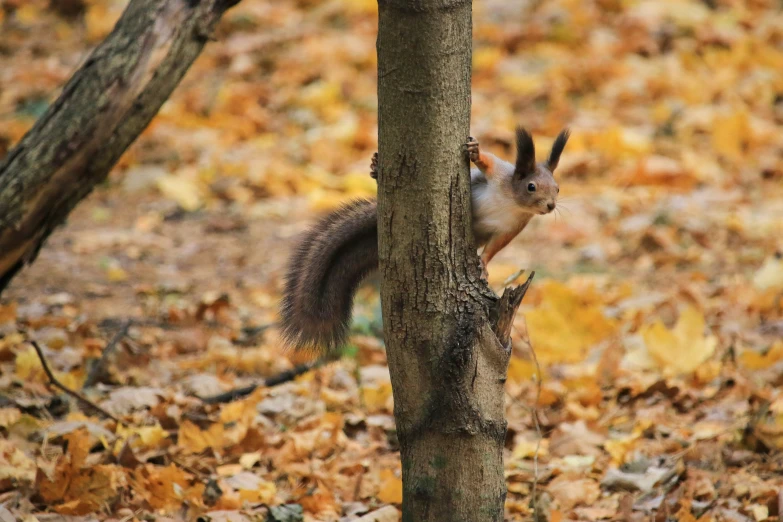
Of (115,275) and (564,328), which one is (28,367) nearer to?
(115,275)

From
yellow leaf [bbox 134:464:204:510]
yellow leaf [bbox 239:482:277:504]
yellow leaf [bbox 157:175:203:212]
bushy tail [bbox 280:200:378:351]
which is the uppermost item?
yellow leaf [bbox 157:175:203:212]

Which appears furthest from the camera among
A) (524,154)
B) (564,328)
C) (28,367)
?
(564,328)

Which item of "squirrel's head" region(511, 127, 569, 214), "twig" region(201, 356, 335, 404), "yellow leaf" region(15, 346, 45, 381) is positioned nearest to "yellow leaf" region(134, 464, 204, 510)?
"twig" region(201, 356, 335, 404)

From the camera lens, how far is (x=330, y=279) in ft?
8.06

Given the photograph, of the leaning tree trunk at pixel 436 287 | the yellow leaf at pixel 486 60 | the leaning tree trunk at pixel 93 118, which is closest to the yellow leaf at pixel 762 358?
the leaning tree trunk at pixel 436 287

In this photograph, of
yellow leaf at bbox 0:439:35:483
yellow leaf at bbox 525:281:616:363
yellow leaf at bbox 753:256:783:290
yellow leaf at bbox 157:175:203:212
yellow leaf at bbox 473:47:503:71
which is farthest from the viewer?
yellow leaf at bbox 473:47:503:71

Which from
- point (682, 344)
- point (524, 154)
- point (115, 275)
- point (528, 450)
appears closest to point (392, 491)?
point (528, 450)

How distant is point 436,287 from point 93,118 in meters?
1.62

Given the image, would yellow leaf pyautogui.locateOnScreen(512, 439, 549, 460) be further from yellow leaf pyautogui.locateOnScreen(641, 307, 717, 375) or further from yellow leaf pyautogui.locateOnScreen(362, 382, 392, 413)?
yellow leaf pyautogui.locateOnScreen(641, 307, 717, 375)

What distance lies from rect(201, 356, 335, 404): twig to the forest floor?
51 mm

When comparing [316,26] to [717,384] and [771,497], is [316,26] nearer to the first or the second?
[717,384]

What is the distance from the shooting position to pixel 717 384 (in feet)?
11.6

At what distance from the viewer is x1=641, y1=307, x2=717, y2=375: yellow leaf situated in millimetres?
3551

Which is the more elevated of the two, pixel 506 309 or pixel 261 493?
pixel 506 309
